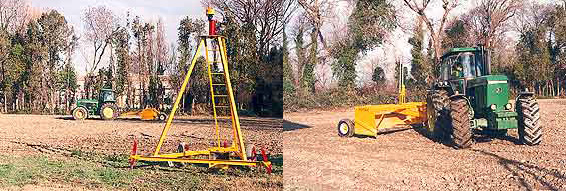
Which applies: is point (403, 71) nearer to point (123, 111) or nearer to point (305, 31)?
point (305, 31)

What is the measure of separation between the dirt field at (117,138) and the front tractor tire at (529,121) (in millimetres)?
1849

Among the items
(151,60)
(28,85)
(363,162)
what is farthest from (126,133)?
(363,162)

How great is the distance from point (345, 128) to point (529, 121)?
1946 mm

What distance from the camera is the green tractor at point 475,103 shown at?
3578 millimetres

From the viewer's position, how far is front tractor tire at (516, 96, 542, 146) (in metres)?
3.50

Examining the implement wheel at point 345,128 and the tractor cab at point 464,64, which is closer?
the tractor cab at point 464,64

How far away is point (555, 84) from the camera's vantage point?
3186mm

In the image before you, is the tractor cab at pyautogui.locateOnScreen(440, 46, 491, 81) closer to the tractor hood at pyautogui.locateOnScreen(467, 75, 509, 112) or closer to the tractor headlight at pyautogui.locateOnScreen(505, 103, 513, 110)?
the tractor hood at pyautogui.locateOnScreen(467, 75, 509, 112)

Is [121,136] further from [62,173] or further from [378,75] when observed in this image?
[378,75]

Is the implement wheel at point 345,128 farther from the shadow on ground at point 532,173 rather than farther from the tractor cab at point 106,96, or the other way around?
the tractor cab at point 106,96

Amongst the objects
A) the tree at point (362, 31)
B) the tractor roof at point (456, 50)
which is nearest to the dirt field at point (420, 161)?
the tree at point (362, 31)

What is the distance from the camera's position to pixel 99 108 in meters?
13.1

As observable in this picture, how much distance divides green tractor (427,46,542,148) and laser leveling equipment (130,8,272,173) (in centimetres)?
153

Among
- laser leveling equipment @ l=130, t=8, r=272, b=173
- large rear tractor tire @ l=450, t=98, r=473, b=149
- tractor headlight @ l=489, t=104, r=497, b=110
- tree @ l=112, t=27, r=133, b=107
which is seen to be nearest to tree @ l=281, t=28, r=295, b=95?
laser leveling equipment @ l=130, t=8, r=272, b=173
